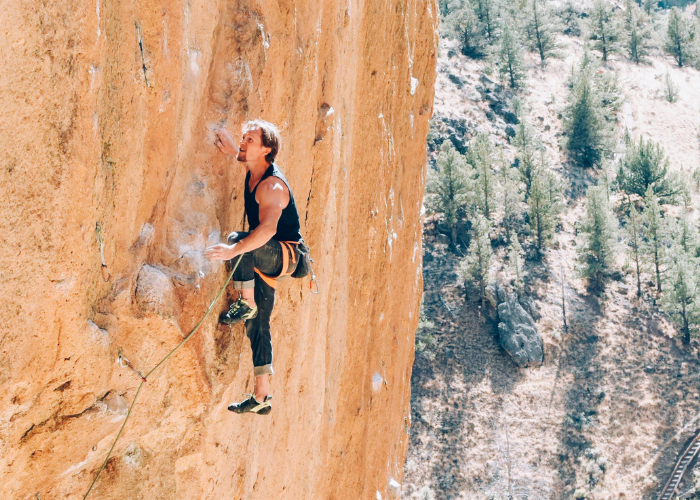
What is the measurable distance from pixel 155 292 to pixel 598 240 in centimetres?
2712

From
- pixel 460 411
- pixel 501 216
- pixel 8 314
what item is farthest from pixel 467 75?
pixel 8 314

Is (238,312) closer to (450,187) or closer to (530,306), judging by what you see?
(530,306)

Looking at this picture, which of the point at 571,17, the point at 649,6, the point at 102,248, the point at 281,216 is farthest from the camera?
the point at 649,6

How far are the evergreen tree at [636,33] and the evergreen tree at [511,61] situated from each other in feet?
29.8

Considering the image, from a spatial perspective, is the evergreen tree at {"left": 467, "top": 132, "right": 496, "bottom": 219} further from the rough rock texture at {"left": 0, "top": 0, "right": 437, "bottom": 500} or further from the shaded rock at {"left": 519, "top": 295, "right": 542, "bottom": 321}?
the rough rock texture at {"left": 0, "top": 0, "right": 437, "bottom": 500}

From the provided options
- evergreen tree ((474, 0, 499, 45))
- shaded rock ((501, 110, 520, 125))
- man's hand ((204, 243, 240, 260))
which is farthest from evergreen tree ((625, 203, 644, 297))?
man's hand ((204, 243, 240, 260))

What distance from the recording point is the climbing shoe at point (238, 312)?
12.3ft

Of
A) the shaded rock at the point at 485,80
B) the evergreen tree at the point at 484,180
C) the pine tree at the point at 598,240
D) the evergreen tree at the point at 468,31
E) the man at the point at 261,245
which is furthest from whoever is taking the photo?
the evergreen tree at the point at 468,31

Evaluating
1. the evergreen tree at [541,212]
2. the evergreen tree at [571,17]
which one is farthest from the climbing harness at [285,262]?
the evergreen tree at [571,17]

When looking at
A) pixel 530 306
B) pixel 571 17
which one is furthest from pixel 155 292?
pixel 571 17

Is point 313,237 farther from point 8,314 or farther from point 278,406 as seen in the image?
point 8,314

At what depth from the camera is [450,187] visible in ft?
99.2

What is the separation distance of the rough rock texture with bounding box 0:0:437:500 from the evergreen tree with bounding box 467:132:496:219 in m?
24.6

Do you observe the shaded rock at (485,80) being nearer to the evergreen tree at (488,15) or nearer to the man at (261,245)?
the evergreen tree at (488,15)
